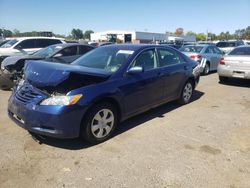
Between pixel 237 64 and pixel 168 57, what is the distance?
163 inches

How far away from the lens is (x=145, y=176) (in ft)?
10.7

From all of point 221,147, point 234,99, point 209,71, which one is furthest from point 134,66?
point 209,71

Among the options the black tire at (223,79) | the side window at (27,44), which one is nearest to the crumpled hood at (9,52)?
the side window at (27,44)

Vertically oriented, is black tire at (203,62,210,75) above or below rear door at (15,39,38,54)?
below

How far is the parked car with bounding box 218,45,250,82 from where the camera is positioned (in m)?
8.62

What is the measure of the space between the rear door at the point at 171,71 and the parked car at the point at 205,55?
532 centimetres

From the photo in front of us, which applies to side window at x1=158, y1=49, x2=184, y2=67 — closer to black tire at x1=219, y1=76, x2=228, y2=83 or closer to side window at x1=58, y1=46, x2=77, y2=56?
black tire at x1=219, y1=76, x2=228, y2=83

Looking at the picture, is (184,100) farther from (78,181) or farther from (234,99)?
(78,181)

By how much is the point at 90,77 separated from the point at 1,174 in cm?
182

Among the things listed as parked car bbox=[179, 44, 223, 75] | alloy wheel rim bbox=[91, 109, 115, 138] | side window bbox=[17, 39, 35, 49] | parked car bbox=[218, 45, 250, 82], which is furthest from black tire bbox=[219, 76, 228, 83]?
side window bbox=[17, 39, 35, 49]

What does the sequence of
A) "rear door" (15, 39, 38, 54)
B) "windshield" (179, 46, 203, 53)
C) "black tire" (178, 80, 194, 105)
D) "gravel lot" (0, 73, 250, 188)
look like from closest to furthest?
"gravel lot" (0, 73, 250, 188) → "black tire" (178, 80, 194, 105) → "windshield" (179, 46, 203, 53) → "rear door" (15, 39, 38, 54)

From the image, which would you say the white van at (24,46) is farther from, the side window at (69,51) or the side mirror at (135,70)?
the side mirror at (135,70)

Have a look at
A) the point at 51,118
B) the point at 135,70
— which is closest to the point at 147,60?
the point at 135,70

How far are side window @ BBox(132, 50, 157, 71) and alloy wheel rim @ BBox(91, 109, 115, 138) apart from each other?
1.11 metres
